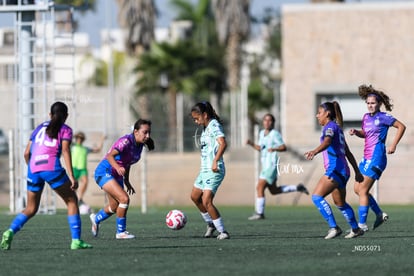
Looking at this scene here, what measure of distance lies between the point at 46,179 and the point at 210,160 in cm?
310

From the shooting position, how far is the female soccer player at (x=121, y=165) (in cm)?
1588

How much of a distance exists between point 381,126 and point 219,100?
4897 centimetres

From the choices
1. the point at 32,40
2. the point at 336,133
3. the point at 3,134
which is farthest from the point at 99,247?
A: the point at 3,134

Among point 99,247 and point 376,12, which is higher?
point 376,12

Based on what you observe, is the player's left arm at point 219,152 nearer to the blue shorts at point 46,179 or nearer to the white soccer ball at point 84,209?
the blue shorts at point 46,179

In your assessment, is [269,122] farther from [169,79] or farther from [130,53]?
[130,53]

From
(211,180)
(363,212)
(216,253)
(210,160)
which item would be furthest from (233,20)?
(216,253)

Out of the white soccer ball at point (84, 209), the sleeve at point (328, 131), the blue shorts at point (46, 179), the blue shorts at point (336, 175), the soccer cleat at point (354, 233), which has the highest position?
the sleeve at point (328, 131)

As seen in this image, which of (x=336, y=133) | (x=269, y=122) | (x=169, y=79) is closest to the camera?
(x=336, y=133)

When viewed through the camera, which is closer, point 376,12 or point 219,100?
point 376,12

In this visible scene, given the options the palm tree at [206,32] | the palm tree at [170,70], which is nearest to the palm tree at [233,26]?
the palm tree at [170,70]

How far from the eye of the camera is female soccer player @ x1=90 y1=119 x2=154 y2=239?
15883mm

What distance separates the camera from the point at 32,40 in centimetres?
2603

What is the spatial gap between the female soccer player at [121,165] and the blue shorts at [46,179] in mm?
1660
